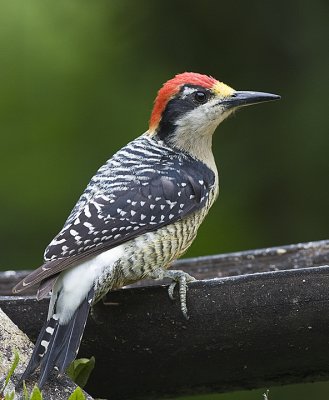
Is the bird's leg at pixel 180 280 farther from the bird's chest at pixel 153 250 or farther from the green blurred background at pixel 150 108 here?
the green blurred background at pixel 150 108

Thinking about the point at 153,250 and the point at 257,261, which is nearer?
the point at 153,250

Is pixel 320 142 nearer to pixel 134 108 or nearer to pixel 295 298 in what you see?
pixel 134 108

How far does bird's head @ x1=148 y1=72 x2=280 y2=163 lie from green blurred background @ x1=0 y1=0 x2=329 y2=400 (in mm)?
1174

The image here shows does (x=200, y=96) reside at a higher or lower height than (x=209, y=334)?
higher

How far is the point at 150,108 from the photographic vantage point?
18.3 ft

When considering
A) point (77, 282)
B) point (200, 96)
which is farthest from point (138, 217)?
point (200, 96)

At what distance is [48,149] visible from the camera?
561 centimetres

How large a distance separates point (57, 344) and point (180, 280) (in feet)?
2.07

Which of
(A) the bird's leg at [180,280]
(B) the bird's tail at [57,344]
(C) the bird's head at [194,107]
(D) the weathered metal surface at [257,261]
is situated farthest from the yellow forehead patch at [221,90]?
(B) the bird's tail at [57,344]

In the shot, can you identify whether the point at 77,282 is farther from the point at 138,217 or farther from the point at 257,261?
the point at 257,261

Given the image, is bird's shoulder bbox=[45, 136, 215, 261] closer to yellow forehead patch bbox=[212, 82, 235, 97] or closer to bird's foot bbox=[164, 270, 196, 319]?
bird's foot bbox=[164, 270, 196, 319]

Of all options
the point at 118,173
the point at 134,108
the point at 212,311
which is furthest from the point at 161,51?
the point at 212,311

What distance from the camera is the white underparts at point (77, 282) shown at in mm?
3244

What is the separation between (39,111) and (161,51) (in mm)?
732
